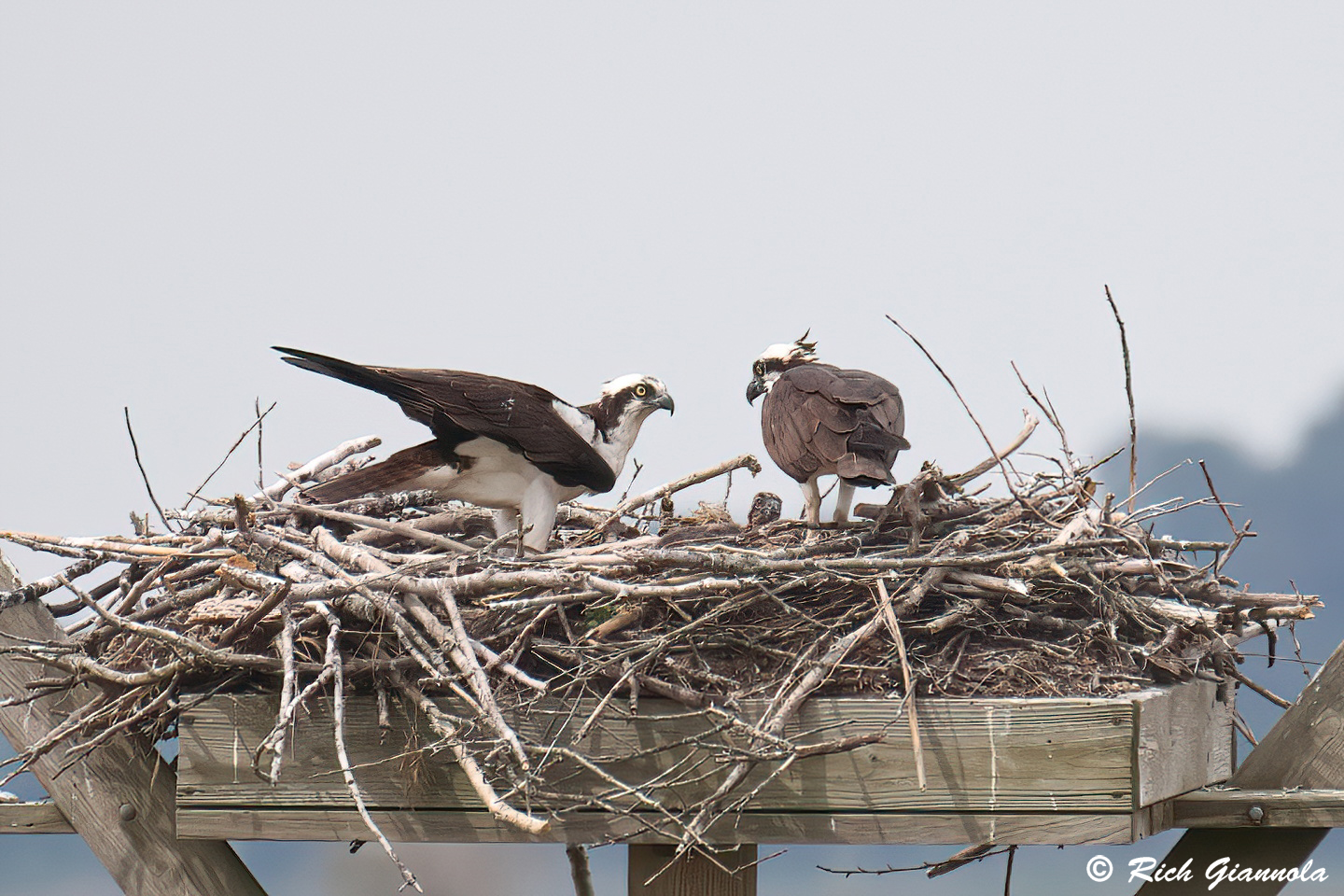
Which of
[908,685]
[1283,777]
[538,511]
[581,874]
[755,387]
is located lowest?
[581,874]

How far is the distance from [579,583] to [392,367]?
0.73 m

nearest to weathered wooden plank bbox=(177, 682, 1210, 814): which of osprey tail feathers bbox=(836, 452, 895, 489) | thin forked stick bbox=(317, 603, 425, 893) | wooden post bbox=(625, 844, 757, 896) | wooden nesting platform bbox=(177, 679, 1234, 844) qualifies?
wooden nesting platform bbox=(177, 679, 1234, 844)

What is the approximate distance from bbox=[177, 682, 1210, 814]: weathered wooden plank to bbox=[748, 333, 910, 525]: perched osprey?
0.59 m

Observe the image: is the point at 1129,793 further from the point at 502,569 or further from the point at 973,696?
the point at 502,569

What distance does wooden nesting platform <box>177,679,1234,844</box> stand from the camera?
2.51 m

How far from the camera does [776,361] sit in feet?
12.0

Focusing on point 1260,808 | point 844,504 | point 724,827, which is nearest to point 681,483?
point 844,504

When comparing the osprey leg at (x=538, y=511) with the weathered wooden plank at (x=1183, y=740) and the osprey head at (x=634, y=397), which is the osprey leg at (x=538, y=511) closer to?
the osprey head at (x=634, y=397)

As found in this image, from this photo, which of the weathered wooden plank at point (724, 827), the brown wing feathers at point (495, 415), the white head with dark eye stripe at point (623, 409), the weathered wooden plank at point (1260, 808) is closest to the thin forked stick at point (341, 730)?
the weathered wooden plank at point (724, 827)

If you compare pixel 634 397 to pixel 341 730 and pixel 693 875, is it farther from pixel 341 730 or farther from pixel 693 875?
pixel 341 730

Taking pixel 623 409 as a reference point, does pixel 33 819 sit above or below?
below

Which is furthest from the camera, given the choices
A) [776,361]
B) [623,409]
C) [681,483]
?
[681,483]

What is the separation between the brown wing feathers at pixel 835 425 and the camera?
296 cm

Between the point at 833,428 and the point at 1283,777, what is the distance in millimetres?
1292
